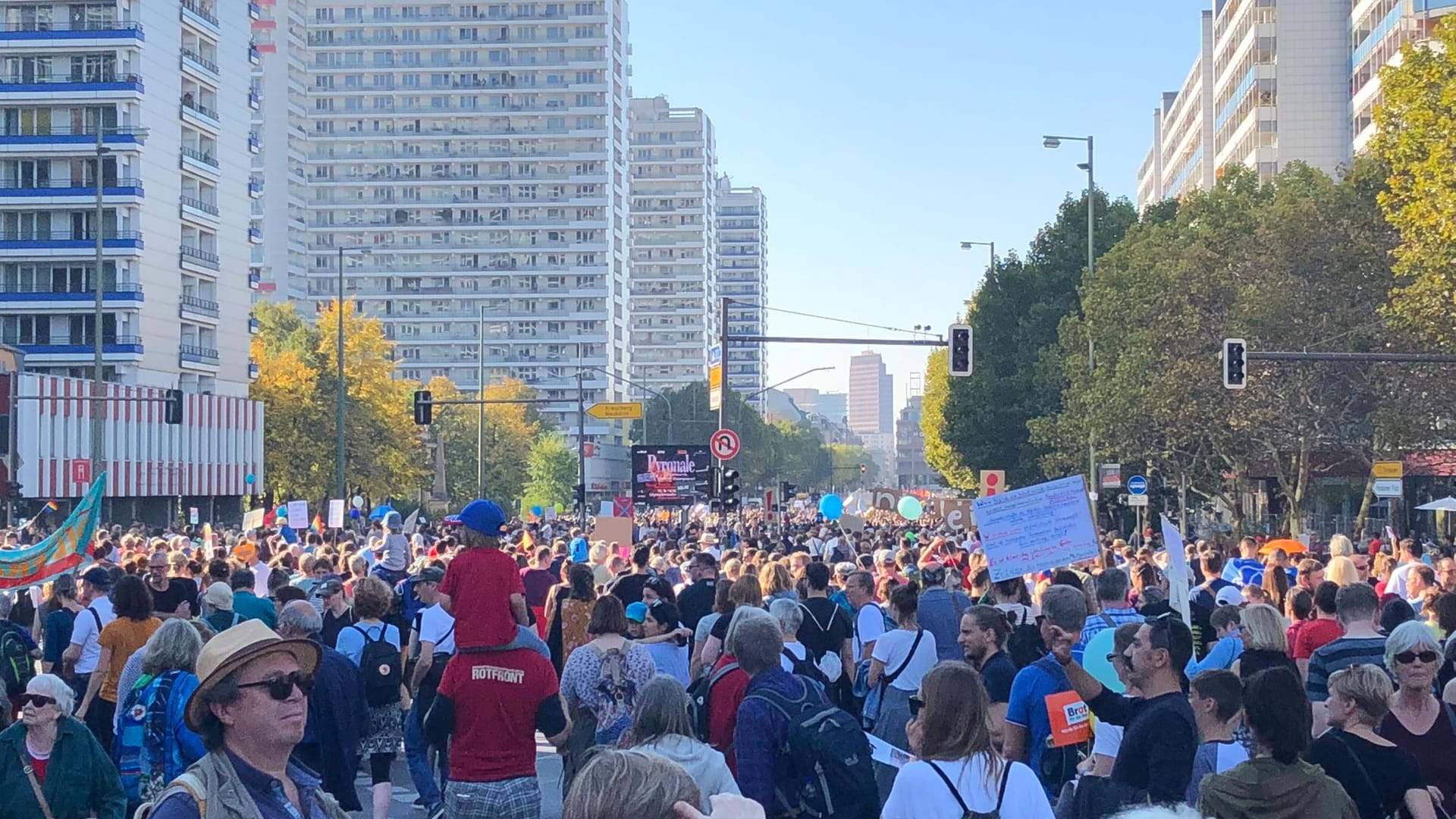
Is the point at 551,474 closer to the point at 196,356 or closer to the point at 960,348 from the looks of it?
the point at 196,356

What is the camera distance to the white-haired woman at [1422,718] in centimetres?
682

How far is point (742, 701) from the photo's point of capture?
7.45 meters

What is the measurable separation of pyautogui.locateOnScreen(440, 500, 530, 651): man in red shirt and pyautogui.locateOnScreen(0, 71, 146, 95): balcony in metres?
65.3

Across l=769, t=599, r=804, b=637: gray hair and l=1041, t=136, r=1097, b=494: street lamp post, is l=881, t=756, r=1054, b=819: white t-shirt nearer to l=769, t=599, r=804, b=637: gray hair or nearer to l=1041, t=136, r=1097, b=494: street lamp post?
l=769, t=599, r=804, b=637: gray hair

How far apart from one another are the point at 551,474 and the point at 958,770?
98.9 m

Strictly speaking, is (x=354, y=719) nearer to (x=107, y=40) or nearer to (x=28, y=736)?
(x=28, y=736)

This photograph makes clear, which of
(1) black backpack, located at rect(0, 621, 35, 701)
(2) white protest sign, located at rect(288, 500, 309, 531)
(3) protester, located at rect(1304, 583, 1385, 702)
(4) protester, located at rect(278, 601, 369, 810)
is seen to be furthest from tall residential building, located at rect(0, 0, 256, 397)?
(3) protester, located at rect(1304, 583, 1385, 702)

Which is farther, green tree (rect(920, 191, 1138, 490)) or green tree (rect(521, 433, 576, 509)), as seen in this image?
green tree (rect(521, 433, 576, 509))

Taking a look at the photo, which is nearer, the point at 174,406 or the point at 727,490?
the point at 727,490

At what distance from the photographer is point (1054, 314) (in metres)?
61.2

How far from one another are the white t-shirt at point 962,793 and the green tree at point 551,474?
94.3m

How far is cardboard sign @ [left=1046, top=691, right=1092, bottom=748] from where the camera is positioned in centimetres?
691

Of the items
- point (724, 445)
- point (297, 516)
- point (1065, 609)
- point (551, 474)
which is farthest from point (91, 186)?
point (1065, 609)

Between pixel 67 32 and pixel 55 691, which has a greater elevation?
pixel 67 32
